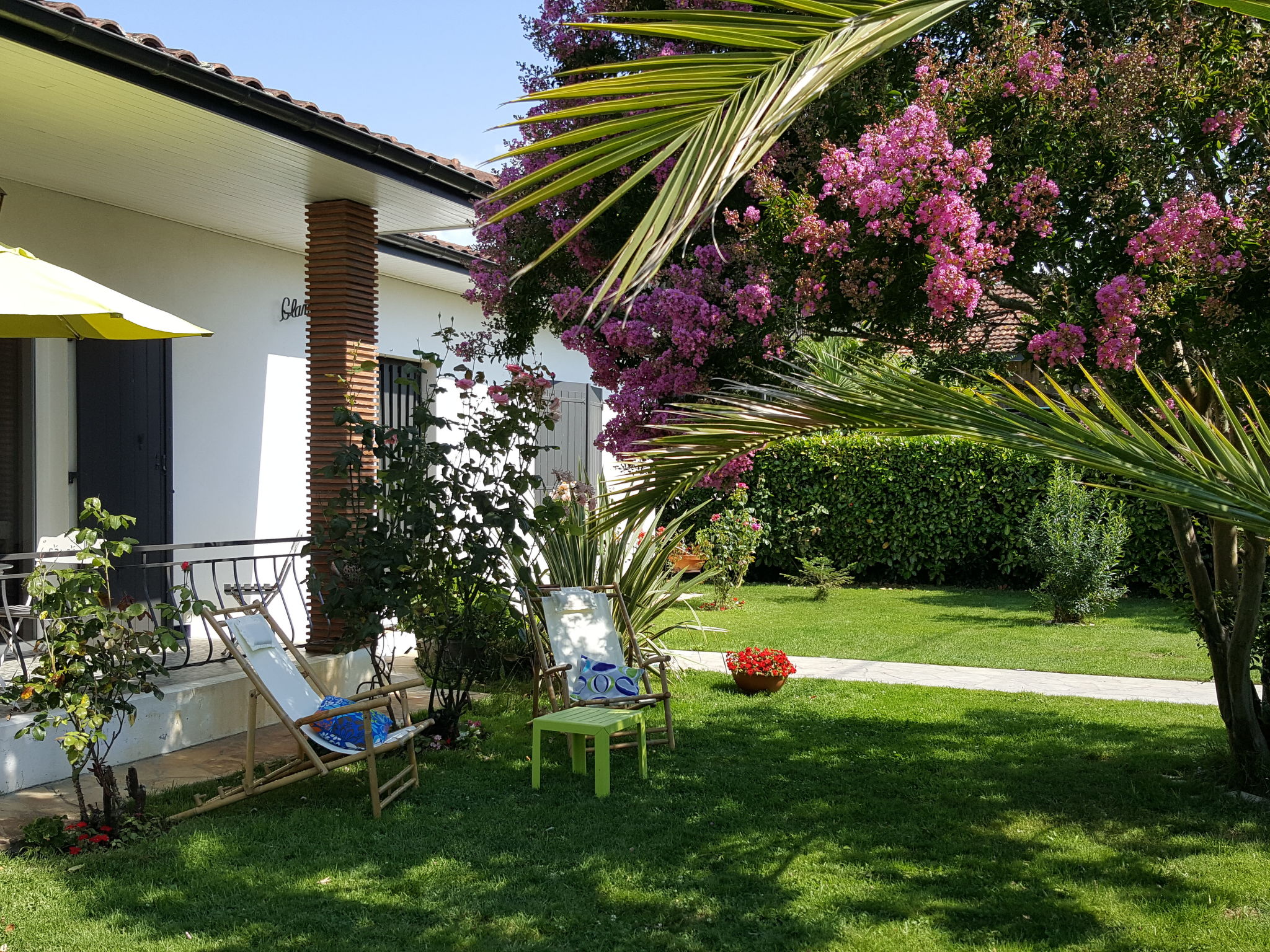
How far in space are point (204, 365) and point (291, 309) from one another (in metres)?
1.04

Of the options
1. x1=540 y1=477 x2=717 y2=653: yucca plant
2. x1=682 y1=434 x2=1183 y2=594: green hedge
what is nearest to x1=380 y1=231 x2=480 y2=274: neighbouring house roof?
x1=540 y1=477 x2=717 y2=653: yucca plant

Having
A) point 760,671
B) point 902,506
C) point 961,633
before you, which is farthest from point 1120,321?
point 902,506

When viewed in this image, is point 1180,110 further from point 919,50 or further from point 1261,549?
point 1261,549

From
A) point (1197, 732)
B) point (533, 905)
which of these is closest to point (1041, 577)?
point (1197, 732)

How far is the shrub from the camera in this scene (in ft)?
44.1

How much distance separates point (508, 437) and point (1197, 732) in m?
4.62

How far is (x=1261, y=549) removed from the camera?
4.85 metres

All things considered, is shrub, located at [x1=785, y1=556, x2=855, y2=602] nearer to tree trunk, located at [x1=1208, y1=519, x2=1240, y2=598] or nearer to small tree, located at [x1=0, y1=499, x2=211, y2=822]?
tree trunk, located at [x1=1208, y1=519, x2=1240, y2=598]

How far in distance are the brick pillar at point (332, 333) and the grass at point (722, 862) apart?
2.10 m

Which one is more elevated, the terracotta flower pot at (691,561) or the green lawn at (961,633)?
the terracotta flower pot at (691,561)

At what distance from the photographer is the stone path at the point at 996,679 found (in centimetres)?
779

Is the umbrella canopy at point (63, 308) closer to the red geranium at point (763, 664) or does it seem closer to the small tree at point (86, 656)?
the small tree at point (86, 656)

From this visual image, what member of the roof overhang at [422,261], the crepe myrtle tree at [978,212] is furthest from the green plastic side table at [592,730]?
the roof overhang at [422,261]

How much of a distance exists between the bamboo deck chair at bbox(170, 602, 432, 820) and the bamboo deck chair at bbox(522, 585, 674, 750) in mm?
967
